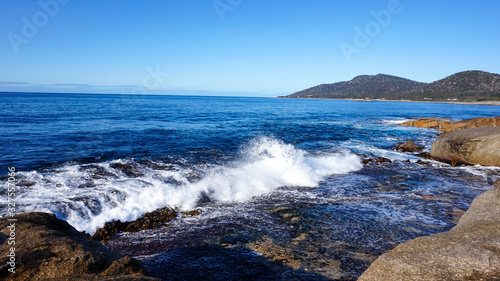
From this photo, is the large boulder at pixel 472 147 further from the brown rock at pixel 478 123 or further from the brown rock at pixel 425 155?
the brown rock at pixel 478 123

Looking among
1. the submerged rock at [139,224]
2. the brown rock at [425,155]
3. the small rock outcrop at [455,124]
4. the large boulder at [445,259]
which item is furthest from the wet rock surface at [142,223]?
the small rock outcrop at [455,124]

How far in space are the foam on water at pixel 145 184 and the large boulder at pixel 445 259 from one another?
6.38m

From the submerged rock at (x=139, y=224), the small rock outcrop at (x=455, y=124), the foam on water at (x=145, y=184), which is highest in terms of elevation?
the small rock outcrop at (x=455, y=124)

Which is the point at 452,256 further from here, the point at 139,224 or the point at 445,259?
the point at 139,224

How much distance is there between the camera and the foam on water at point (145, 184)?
844 centimetres

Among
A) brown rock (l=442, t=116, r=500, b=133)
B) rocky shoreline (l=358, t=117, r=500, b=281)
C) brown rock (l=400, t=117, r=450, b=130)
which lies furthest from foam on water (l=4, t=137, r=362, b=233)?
brown rock (l=400, t=117, r=450, b=130)

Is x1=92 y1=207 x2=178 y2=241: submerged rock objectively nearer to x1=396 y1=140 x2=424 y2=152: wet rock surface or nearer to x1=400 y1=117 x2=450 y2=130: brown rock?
x1=396 y1=140 x2=424 y2=152: wet rock surface

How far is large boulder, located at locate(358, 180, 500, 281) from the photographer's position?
3.76 m

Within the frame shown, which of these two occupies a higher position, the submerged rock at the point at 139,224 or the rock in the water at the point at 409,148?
the rock in the water at the point at 409,148

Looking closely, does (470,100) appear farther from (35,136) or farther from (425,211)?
(35,136)

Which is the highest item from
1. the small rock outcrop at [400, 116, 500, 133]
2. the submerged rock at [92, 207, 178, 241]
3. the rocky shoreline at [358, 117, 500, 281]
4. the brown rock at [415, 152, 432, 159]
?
the small rock outcrop at [400, 116, 500, 133]

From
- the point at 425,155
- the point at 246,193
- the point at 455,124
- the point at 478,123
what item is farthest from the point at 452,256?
the point at 455,124

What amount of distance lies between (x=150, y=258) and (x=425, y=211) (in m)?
8.57

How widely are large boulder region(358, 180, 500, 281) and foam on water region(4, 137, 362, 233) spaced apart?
638 cm
